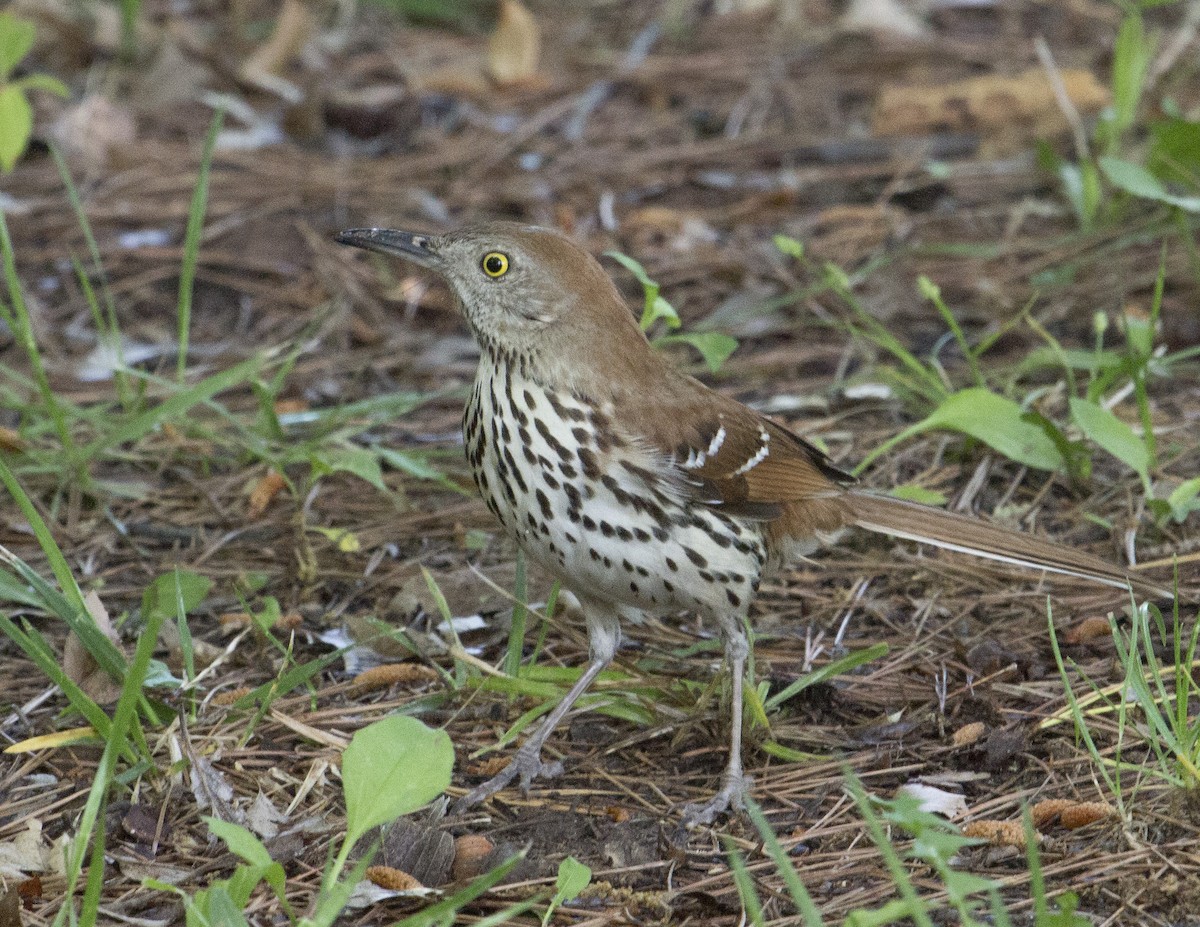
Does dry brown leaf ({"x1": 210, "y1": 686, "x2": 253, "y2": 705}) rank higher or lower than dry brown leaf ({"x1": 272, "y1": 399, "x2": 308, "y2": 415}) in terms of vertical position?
higher

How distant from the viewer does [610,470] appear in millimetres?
3244

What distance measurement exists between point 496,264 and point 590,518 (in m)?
0.68

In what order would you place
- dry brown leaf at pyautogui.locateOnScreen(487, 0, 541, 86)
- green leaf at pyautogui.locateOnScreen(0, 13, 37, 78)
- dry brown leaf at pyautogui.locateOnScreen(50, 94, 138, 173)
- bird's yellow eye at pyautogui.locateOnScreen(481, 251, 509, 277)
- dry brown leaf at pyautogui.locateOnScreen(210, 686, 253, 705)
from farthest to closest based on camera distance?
dry brown leaf at pyautogui.locateOnScreen(487, 0, 541, 86) → dry brown leaf at pyautogui.locateOnScreen(50, 94, 138, 173) → green leaf at pyautogui.locateOnScreen(0, 13, 37, 78) → bird's yellow eye at pyautogui.locateOnScreen(481, 251, 509, 277) → dry brown leaf at pyautogui.locateOnScreen(210, 686, 253, 705)

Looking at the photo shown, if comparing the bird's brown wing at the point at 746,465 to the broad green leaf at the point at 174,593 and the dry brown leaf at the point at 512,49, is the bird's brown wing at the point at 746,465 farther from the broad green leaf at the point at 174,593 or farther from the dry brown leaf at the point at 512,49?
the dry brown leaf at the point at 512,49

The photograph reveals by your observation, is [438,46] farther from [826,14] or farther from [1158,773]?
[1158,773]

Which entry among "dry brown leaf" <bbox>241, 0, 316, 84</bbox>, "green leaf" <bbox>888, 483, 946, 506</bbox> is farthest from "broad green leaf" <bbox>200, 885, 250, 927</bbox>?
"dry brown leaf" <bbox>241, 0, 316, 84</bbox>

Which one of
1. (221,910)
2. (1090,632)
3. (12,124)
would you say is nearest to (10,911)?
(221,910)

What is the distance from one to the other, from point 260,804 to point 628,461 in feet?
3.32

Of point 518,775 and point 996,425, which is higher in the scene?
point 996,425

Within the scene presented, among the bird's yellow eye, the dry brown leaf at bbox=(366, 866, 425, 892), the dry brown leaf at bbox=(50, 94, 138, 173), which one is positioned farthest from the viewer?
the dry brown leaf at bbox=(50, 94, 138, 173)

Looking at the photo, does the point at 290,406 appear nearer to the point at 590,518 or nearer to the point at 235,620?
the point at 235,620

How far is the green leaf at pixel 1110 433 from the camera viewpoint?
3.85 m

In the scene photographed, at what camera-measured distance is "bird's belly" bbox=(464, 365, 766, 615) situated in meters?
3.21

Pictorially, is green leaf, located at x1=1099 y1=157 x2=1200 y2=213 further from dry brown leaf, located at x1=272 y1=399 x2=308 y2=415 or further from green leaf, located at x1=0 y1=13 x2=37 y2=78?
green leaf, located at x1=0 y1=13 x2=37 y2=78
